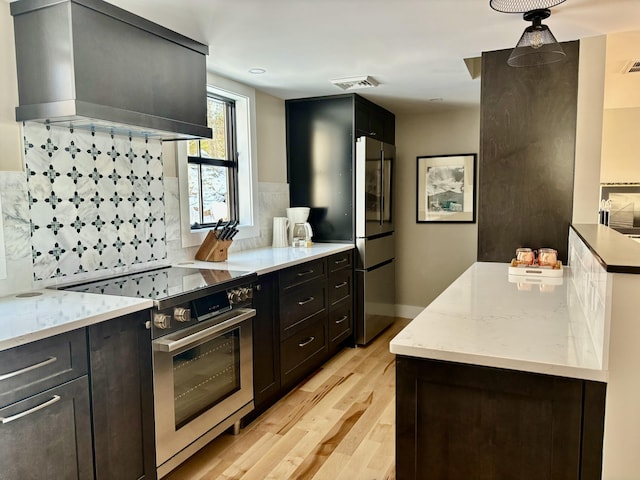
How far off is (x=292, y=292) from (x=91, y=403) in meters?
1.58

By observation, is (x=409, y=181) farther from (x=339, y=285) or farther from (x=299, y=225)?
(x=339, y=285)

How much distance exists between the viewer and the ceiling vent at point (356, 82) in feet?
11.5

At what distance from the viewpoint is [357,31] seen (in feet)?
8.26

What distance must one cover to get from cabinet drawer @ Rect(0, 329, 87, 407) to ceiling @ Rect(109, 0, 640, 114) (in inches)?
59.3

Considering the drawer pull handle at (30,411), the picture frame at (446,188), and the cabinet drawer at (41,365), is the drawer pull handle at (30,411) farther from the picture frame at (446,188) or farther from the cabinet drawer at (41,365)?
the picture frame at (446,188)

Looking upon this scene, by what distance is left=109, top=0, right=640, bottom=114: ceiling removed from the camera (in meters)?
2.19

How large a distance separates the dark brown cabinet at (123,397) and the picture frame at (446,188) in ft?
11.9

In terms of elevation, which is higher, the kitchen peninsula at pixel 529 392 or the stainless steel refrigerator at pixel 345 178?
the stainless steel refrigerator at pixel 345 178

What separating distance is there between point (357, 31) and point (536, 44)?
92cm

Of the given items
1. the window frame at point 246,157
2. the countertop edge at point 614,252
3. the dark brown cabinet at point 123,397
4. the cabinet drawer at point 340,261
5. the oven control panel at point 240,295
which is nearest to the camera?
the countertop edge at point 614,252

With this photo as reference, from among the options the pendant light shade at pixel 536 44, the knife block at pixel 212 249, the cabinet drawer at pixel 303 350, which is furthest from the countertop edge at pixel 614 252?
the knife block at pixel 212 249

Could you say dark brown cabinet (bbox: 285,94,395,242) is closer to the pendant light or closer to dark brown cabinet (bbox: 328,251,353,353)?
dark brown cabinet (bbox: 328,251,353,353)

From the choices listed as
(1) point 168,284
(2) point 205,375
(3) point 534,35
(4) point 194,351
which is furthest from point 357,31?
(2) point 205,375

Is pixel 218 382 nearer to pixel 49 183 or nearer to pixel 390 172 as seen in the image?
pixel 49 183
